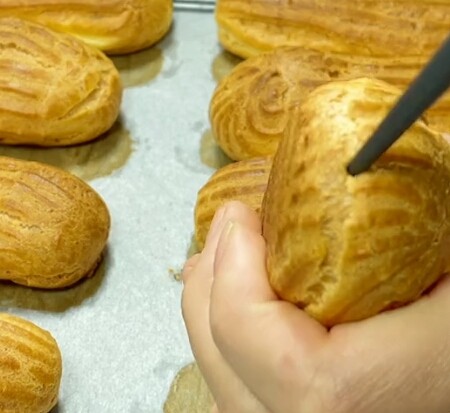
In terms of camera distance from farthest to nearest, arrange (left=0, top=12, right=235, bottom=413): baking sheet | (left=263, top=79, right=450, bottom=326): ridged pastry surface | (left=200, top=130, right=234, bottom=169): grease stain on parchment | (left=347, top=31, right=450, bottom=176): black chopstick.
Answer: (left=200, top=130, right=234, bottom=169): grease stain on parchment → (left=0, top=12, right=235, bottom=413): baking sheet → (left=263, top=79, right=450, bottom=326): ridged pastry surface → (left=347, top=31, right=450, bottom=176): black chopstick

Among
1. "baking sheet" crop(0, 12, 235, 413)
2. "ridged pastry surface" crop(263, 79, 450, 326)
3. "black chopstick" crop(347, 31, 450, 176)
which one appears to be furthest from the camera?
"baking sheet" crop(0, 12, 235, 413)

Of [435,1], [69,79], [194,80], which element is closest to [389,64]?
[435,1]

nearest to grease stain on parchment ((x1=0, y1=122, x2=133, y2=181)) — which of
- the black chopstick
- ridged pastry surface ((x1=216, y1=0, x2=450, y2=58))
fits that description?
ridged pastry surface ((x1=216, y1=0, x2=450, y2=58))

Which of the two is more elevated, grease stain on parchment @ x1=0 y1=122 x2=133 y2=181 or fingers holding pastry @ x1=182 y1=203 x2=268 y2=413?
fingers holding pastry @ x1=182 y1=203 x2=268 y2=413

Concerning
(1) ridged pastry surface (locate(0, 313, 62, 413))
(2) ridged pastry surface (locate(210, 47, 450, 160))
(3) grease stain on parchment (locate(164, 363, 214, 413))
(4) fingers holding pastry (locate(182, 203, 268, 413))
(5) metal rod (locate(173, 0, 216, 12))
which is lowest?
(3) grease stain on parchment (locate(164, 363, 214, 413))

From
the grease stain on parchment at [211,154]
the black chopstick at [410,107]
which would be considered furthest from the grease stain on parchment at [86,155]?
the black chopstick at [410,107]

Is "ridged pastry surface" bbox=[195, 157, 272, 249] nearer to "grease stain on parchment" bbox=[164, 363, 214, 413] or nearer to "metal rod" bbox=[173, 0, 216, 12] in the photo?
"grease stain on parchment" bbox=[164, 363, 214, 413]

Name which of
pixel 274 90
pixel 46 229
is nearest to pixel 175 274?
pixel 46 229

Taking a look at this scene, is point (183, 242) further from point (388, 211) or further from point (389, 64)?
point (388, 211)
